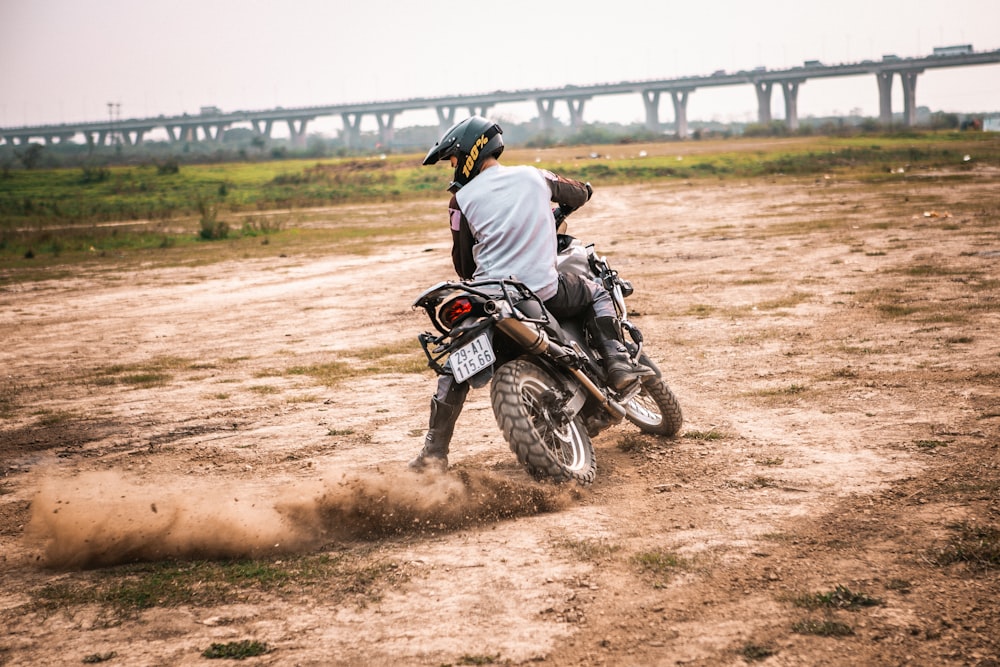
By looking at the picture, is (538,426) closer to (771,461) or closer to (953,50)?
(771,461)

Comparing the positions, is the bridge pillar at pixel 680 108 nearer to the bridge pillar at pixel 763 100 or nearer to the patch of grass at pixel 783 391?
the bridge pillar at pixel 763 100

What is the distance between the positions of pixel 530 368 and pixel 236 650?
2.37m

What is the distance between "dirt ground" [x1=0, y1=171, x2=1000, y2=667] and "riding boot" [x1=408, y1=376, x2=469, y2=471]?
213 mm

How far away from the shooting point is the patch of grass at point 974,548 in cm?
412

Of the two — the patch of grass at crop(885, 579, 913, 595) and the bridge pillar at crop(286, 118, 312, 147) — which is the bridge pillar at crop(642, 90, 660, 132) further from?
the patch of grass at crop(885, 579, 913, 595)

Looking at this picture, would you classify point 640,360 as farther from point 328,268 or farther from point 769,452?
point 328,268

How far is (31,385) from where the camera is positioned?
33.4ft

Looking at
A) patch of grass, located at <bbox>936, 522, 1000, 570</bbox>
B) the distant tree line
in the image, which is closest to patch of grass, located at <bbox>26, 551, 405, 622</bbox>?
patch of grass, located at <bbox>936, 522, 1000, 570</bbox>

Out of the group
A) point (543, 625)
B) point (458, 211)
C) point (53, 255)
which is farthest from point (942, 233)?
point (53, 255)

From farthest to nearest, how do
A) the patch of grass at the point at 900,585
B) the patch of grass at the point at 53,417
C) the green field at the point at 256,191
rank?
1. the green field at the point at 256,191
2. the patch of grass at the point at 53,417
3. the patch of grass at the point at 900,585

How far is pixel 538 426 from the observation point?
5.68 metres

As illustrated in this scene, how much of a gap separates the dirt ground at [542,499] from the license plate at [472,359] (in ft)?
2.19

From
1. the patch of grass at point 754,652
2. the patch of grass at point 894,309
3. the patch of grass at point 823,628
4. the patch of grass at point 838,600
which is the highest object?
the patch of grass at point 754,652

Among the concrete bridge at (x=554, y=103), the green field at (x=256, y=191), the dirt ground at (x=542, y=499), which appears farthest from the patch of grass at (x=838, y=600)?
the concrete bridge at (x=554, y=103)
